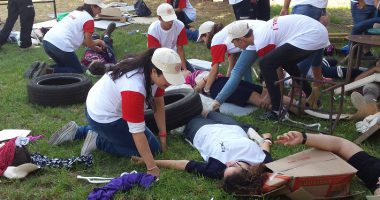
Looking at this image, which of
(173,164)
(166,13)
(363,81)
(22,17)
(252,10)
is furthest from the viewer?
(22,17)

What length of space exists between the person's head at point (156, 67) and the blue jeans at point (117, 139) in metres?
0.44

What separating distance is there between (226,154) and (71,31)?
3.66 meters

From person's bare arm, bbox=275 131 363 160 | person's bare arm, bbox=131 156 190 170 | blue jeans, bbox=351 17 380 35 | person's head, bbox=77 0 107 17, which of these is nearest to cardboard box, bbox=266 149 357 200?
person's bare arm, bbox=275 131 363 160

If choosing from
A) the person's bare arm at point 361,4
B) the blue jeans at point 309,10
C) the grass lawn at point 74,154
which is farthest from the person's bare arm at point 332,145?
the person's bare arm at point 361,4

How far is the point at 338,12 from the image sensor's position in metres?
11.1

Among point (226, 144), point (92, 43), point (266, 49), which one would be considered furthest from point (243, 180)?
point (92, 43)

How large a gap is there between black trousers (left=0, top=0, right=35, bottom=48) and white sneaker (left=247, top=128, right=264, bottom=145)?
566 cm

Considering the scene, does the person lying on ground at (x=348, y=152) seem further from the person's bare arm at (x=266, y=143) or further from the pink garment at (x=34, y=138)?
the pink garment at (x=34, y=138)

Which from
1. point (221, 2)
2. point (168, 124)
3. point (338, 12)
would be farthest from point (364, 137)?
point (221, 2)

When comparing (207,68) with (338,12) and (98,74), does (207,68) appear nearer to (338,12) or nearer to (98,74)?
(98,74)

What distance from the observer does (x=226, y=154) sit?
11.9 feet

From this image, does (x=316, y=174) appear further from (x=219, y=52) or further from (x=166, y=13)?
(x=166, y=13)

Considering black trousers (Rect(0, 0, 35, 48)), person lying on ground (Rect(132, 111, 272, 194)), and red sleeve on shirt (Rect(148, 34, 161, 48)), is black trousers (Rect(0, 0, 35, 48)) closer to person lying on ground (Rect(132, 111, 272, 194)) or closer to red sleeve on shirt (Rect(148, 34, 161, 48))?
red sleeve on shirt (Rect(148, 34, 161, 48))

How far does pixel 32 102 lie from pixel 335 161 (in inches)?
149
